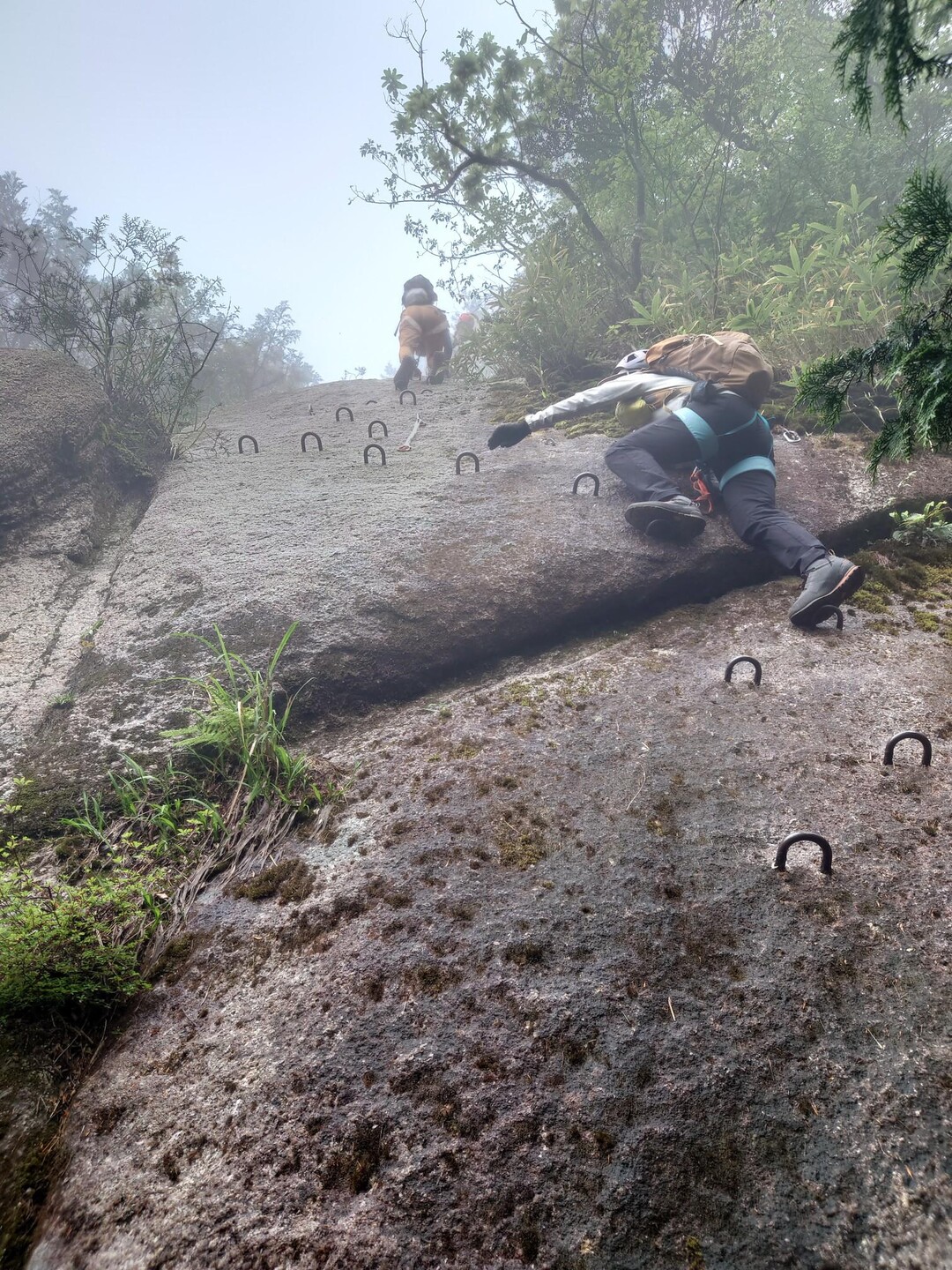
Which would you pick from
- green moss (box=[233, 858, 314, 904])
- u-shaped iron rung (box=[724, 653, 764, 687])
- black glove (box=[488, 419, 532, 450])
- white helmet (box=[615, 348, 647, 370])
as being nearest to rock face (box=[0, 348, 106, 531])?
black glove (box=[488, 419, 532, 450])

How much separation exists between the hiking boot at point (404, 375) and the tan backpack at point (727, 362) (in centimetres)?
591

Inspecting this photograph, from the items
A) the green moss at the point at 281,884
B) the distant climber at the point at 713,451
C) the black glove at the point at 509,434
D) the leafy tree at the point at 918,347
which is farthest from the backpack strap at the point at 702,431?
the green moss at the point at 281,884

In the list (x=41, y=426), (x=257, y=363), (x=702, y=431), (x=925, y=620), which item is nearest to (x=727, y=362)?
(x=702, y=431)

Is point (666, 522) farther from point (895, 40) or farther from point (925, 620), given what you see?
point (895, 40)

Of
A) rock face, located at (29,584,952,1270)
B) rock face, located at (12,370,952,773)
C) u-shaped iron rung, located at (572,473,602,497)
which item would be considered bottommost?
rock face, located at (29,584,952,1270)

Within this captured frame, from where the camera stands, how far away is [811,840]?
2.58m

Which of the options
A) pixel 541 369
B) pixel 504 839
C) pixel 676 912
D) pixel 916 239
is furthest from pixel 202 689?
pixel 541 369

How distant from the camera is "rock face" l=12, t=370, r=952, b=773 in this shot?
4.13 m

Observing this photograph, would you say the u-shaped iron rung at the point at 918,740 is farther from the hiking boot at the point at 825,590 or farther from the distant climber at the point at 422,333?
the distant climber at the point at 422,333

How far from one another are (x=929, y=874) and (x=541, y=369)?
7.60m

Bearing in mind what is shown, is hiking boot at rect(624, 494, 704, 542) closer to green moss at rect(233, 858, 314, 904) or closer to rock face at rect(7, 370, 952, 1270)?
rock face at rect(7, 370, 952, 1270)

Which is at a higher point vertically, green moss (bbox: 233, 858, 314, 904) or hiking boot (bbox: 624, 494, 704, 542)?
hiking boot (bbox: 624, 494, 704, 542)

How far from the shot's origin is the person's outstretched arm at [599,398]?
5.60 meters

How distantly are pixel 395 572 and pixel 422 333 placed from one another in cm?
794
